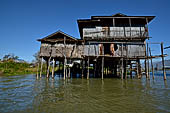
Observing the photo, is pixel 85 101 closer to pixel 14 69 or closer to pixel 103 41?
pixel 103 41

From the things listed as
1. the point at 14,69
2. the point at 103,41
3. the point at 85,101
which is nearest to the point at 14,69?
the point at 14,69

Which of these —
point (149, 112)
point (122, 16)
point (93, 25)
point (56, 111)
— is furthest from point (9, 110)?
point (122, 16)

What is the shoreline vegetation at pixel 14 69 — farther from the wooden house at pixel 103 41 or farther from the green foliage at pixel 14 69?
the wooden house at pixel 103 41

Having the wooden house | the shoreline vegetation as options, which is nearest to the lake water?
the wooden house

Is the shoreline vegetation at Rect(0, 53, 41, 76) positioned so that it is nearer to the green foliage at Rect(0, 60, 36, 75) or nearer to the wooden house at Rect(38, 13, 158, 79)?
the green foliage at Rect(0, 60, 36, 75)

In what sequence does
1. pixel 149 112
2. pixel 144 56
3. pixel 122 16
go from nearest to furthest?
1. pixel 149 112
2. pixel 144 56
3. pixel 122 16

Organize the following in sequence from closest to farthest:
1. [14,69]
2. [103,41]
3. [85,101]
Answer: [85,101], [103,41], [14,69]

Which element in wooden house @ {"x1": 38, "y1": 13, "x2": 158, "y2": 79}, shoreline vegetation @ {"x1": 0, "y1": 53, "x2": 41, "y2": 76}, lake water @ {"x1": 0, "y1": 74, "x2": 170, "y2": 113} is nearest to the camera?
lake water @ {"x1": 0, "y1": 74, "x2": 170, "y2": 113}

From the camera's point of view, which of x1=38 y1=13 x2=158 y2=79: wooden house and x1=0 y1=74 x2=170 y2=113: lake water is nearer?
x1=0 y1=74 x2=170 y2=113: lake water

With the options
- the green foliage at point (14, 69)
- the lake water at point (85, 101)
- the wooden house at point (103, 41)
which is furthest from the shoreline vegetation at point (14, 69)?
the lake water at point (85, 101)

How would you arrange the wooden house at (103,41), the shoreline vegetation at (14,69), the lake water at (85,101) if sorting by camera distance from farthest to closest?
the shoreline vegetation at (14,69), the wooden house at (103,41), the lake water at (85,101)

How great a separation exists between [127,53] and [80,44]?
6778mm

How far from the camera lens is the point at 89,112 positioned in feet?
12.1

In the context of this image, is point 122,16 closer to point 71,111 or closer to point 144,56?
point 144,56
